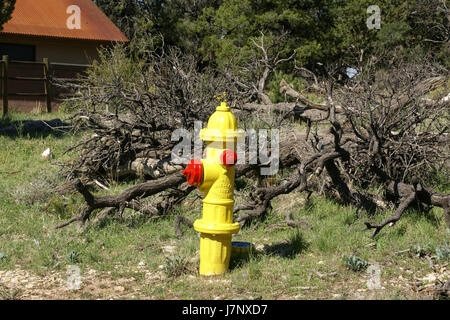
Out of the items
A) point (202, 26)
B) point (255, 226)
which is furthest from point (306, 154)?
point (202, 26)

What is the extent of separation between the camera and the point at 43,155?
396 inches

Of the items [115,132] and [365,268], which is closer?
[365,268]

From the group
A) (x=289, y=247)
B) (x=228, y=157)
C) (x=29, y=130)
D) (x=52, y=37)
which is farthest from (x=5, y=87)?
(x=228, y=157)

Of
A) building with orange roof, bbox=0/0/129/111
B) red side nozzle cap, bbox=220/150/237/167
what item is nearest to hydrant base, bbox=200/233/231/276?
red side nozzle cap, bbox=220/150/237/167

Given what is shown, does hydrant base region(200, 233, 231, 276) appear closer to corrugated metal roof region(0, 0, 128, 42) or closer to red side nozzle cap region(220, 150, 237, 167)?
red side nozzle cap region(220, 150, 237, 167)

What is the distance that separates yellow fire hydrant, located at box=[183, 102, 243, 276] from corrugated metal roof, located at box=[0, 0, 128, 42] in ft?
54.5

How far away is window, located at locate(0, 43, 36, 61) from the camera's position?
19.9 meters

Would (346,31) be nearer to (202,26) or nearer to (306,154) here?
(202,26)

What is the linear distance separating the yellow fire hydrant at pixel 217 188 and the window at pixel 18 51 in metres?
17.3

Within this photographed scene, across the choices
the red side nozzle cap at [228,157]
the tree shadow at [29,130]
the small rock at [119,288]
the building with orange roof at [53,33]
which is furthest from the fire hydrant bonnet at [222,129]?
the building with orange roof at [53,33]

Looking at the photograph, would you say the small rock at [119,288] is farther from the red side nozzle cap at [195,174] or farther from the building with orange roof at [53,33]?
the building with orange roof at [53,33]

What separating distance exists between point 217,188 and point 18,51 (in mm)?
17752

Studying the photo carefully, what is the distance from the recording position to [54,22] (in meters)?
20.6

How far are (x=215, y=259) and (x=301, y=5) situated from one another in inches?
678
